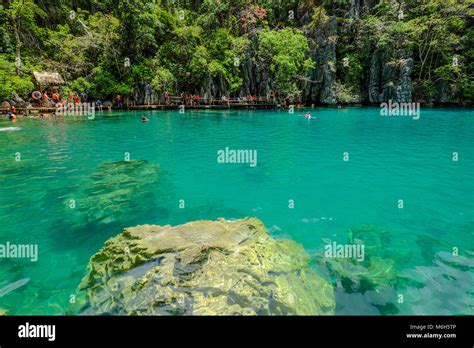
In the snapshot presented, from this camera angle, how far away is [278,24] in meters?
52.6

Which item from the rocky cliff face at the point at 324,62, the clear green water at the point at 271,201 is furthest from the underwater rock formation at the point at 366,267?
the rocky cliff face at the point at 324,62

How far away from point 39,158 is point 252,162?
1145 centimetres

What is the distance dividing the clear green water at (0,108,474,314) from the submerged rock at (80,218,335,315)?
85 centimetres

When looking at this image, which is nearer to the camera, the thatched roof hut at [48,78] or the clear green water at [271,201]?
the clear green water at [271,201]

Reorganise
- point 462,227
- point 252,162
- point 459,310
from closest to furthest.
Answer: point 459,310 < point 462,227 < point 252,162

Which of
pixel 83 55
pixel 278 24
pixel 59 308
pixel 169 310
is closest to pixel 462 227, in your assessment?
pixel 169 310

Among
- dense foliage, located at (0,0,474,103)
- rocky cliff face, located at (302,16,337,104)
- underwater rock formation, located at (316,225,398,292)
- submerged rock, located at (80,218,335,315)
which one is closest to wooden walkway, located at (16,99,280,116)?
dense foliage, located at (0,0,474,103)

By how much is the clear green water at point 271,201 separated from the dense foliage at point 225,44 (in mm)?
28238

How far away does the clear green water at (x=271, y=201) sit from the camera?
579 cm

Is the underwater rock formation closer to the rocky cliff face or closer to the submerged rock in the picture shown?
the submerged rock

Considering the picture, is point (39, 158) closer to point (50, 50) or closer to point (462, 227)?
point (462, 227)

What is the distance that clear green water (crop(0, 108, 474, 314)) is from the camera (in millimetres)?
5789

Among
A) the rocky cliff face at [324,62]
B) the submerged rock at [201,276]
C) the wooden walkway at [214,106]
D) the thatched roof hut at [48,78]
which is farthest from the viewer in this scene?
the rocky cliff face at [324,62]

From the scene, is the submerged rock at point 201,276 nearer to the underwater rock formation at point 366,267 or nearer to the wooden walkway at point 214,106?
the underwater rock formation at point 366,267
